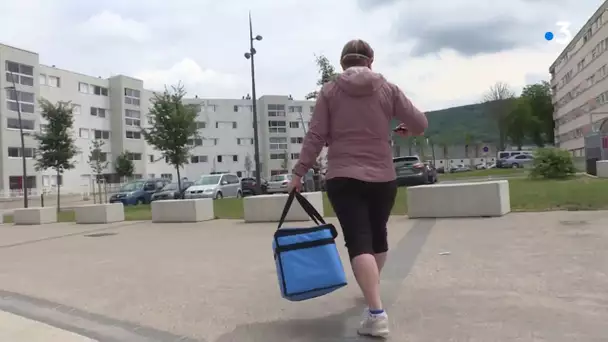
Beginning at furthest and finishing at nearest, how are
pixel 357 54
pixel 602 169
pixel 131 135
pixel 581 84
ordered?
pixel 581 84, pixel 131 135, pixel 602 169, pixel 357 54

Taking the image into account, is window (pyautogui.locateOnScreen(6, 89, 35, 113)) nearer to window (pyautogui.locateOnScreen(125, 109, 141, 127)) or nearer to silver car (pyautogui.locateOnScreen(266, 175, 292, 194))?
window (pyautogui.locateOnScreen(125, 109, 141, 127))

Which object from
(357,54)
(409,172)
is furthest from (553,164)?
(357,54)

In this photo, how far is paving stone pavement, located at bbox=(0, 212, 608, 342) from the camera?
139 inches

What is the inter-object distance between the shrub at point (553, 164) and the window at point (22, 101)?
5059cm

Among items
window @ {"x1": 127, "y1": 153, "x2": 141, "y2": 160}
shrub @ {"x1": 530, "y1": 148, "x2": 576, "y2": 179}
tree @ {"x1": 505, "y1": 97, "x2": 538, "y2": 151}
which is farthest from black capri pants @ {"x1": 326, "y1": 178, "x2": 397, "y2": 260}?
tree @ {"x1": 505, "y1": 97, "x2": 538, "y2": 151}

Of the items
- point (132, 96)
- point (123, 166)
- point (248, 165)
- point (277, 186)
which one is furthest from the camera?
point (248, 165)

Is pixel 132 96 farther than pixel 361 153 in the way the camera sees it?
Yes

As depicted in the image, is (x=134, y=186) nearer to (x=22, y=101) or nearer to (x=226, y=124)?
(x=22, y=101)

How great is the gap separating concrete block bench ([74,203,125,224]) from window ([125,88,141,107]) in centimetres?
5698

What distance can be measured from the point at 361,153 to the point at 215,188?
2329cm

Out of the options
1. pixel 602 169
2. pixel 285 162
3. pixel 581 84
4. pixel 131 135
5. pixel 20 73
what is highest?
pixel 20 73

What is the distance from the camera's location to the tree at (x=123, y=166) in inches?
2440

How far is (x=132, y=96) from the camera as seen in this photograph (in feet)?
233

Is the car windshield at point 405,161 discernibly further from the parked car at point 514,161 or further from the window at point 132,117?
the window at point 132,117
